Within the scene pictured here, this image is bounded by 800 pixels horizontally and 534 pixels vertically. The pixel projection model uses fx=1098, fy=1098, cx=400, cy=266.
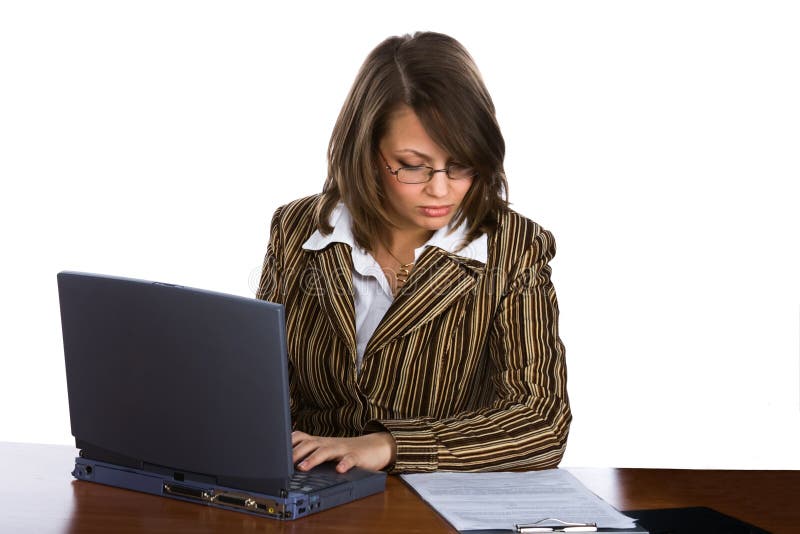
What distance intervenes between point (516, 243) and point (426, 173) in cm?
30

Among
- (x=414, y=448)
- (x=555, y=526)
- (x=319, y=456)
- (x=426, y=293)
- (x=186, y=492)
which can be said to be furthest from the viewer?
(x=426, y=293)

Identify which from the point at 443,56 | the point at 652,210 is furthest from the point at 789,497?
the point at 652,210

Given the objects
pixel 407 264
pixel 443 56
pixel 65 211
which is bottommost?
pixel 65 211

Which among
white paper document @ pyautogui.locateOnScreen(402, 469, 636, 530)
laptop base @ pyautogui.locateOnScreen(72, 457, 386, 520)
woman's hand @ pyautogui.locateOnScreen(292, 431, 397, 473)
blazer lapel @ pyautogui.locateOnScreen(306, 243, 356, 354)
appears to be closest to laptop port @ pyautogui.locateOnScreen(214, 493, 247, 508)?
laptop base @ pyautogui.locateOnScreen(72, 457, 386, 520)

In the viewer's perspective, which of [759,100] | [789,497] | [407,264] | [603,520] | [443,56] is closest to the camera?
[603,520]

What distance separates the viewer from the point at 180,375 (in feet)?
5.84

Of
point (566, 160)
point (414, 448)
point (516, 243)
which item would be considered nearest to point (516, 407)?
point (414, 448)

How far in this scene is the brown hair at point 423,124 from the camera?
2.36 m

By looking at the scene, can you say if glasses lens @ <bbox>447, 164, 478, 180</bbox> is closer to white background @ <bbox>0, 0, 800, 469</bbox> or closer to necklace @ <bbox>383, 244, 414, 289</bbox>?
necklace @ <bbox>383, 244, 414, 289</bbox>

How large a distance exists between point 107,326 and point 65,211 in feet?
9.76

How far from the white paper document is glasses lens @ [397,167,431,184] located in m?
0.65

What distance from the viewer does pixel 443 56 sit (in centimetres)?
243

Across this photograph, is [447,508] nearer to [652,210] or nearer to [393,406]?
[393,406]

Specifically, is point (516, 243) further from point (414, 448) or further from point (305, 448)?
point (305, 448)
